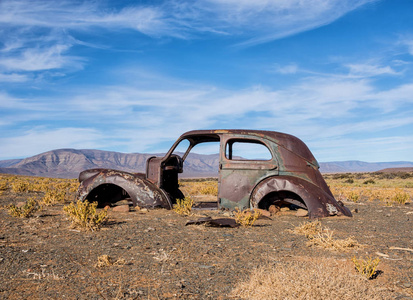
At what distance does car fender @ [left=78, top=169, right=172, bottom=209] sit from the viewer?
8.27 m

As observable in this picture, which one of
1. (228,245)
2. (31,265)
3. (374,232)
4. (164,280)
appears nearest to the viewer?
(164,280)

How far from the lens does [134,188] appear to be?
8305mm

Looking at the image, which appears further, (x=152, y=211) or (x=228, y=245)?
(x=152, y=211)

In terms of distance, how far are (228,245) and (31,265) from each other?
8.81 ft

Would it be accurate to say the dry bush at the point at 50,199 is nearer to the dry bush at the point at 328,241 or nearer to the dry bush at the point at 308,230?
the dry bush at the point at 308,230

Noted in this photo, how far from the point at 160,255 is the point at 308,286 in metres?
2.08

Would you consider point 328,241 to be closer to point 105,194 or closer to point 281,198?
point 281,198

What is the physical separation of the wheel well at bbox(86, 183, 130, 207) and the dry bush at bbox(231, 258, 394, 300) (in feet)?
20.0

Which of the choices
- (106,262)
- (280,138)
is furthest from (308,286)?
(280,138)

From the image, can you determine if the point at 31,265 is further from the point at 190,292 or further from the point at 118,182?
the point at 118,182

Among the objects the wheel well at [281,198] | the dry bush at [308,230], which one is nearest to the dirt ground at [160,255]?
the dry bush at [308,230]

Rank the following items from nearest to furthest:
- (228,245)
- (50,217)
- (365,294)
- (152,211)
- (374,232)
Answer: (365,294)
(228,245)
(374,232)
(50,217)
(152,211)

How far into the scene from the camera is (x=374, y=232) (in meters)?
6.51

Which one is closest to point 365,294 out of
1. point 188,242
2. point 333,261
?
point 333,261
